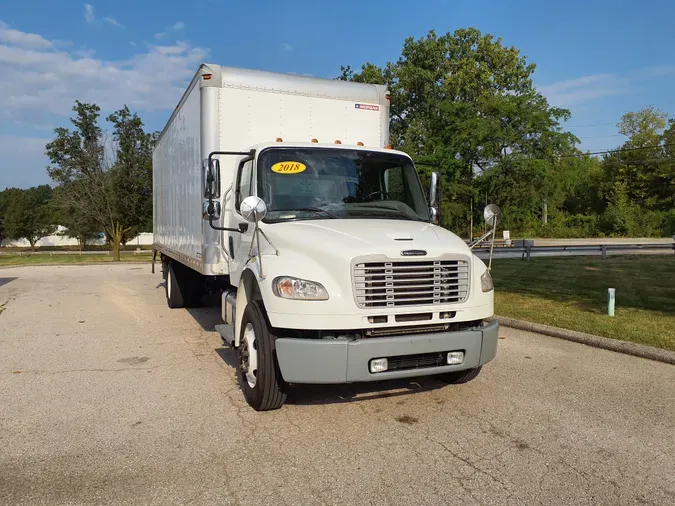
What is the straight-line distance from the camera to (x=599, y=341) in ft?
23.7

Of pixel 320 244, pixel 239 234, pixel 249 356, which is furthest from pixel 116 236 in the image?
pixel 320 244

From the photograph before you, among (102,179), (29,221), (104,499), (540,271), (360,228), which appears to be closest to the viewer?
(104,499)

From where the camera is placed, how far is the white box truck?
14.2 ft

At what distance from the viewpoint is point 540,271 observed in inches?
659

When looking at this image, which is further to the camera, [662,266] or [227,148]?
[662,266]

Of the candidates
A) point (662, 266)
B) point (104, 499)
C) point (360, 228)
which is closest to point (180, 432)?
point (104, 499)

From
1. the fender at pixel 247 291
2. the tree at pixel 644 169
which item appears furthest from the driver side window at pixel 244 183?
the tree at pixel 644 169

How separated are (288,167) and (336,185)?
0.53 metres

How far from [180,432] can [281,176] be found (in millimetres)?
2621

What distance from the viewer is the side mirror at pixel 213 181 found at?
18.9ft

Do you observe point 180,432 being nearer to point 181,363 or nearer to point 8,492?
point 8,492

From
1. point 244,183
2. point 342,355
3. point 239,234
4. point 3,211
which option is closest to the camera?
point 342,355

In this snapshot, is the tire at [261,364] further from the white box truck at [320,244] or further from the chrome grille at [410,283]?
the chrome grille at [410,283]

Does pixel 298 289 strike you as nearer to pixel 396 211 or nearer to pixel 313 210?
pixel 313 210
